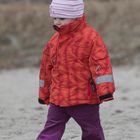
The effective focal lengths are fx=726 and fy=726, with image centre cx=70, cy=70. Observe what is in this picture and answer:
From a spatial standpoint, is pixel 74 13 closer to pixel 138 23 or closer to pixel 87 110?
pixel 87 110

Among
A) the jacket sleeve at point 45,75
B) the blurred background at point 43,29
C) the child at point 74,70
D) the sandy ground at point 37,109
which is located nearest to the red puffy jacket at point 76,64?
the child at point 74,70

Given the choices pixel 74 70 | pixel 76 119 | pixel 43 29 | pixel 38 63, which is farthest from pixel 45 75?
pixel 43 29

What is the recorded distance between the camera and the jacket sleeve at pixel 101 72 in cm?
559

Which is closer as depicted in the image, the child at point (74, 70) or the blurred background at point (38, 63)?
the child at point (74, 70)

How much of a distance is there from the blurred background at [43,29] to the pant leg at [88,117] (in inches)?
324

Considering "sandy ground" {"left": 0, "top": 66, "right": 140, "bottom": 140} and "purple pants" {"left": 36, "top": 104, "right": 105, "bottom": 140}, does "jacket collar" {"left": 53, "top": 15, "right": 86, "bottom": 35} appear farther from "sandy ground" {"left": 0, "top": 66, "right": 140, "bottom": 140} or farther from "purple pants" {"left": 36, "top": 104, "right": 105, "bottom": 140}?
"sandy ground" {"left": 0, "top": 66, "right": 140, "bottom": 140}

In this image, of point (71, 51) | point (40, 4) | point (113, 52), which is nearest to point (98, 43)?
point (71, 51)

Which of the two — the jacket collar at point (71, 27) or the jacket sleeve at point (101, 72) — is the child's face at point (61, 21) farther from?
the jacket sleeve at point (101, 72)

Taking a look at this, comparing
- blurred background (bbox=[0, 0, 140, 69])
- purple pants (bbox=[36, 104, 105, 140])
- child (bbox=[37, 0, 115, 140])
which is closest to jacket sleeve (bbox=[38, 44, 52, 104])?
child (bbox=[37, 0, 115, 140])

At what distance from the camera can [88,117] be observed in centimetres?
584

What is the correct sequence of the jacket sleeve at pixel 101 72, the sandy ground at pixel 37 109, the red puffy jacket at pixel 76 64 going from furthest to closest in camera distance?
the sandy ground at pixel 37 109 → the red puffy jacket at pixel 76 64 → the jacket sleeve at pixel 101 72

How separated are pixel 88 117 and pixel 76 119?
110 mm

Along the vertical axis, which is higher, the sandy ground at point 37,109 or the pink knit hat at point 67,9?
the pink knit hat at point 67,9

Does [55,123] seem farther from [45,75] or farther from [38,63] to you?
[38,63]
